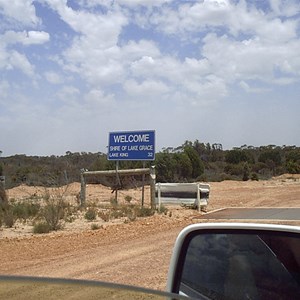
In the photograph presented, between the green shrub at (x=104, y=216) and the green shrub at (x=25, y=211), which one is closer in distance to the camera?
the green shrub at (x=104, y=216)

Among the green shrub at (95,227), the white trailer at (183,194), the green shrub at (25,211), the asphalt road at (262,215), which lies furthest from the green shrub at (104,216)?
the asphalt road at (262,215)

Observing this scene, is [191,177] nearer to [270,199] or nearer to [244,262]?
[270,199]

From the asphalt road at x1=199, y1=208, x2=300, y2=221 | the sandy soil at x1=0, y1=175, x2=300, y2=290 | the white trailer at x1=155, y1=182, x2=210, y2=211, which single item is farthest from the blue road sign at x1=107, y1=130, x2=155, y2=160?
the sandy soil at x1=0, y1=175, x2=300, y2=290

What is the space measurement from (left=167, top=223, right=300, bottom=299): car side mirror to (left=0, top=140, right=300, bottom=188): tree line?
20.1m

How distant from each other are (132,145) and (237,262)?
21644mm

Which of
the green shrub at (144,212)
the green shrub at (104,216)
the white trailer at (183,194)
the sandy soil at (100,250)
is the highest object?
the white trailer at (183,194)

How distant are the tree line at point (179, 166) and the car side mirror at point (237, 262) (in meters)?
20.1

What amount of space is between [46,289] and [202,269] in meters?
1.50

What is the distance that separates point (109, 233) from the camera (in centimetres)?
1694

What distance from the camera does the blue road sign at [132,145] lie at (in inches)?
969

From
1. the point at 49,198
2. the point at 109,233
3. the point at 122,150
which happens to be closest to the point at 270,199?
the point at 122,150

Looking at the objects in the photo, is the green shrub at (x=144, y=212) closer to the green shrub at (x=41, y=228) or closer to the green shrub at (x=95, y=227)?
the green shrub at (x=95, y=227)

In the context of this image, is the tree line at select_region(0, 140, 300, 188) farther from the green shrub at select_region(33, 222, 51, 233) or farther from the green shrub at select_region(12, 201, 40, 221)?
the green shrub at select_region(33, 222, 51, 233)

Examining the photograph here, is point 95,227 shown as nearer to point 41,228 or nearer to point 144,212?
point 41,228
